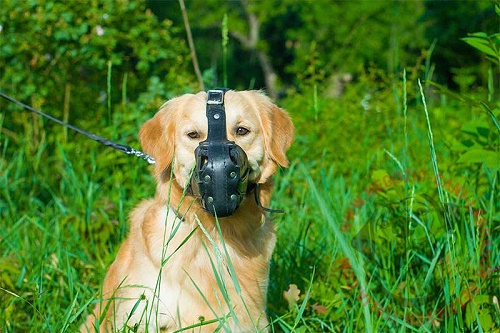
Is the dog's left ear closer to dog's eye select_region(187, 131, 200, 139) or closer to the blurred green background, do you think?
dog's eye select_region(187, 131, 200, 139)

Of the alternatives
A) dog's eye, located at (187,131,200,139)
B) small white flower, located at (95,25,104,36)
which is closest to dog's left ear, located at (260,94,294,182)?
dog's eye, located at (187,131,200,139)

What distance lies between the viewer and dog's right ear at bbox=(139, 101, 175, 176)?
312 centimetres

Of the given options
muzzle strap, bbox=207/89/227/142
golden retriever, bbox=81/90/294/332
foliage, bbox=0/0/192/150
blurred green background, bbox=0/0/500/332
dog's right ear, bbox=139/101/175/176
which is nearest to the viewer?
muzzle strap, bbox=207/89/227/142

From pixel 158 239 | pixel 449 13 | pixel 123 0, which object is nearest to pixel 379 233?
pixel 158 239

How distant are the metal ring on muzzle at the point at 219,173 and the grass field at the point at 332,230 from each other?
0.30m

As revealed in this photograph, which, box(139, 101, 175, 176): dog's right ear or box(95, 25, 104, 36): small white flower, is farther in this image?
box(95, 25, 104, 36): small white flower

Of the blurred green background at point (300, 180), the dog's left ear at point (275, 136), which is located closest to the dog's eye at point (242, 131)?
the dog's left ear at point (275, 136)

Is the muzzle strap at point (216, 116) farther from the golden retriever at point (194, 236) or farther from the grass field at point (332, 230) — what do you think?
the grass field at point (332, 230)

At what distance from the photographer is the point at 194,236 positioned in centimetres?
317

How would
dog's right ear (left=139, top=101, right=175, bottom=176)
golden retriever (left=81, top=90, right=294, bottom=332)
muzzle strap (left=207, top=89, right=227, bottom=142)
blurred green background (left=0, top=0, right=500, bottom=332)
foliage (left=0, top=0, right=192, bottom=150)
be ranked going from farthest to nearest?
foliage (left=0, top=0, right=192, bottom=150) < blurred green background (left=0, top=0, right=500, bottom=332) < dog's right ear (left=139, top=101, right=175, bottom=176) < golden retriever (left=81, top=90, right=294, bottom=332) < muzzle strap (left=207, top=89, right=227, bottom=142)

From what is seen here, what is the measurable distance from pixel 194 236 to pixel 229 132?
0.51 m

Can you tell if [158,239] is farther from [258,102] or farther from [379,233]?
[379,233]

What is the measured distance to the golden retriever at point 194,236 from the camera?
302cm

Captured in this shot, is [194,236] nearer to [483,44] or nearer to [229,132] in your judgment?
[229,132]
